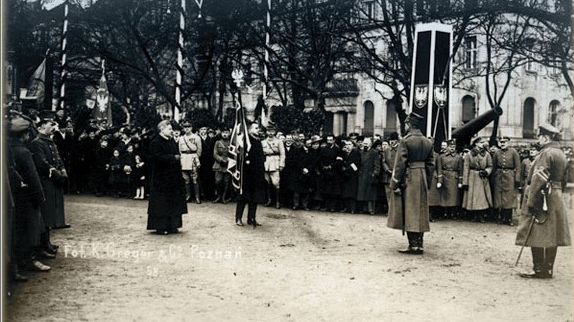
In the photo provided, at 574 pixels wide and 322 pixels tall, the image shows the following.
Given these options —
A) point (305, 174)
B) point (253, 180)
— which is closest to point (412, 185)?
point (253, 180)

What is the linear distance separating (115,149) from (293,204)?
468 cm

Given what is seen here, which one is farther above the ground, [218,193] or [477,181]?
[477,181]

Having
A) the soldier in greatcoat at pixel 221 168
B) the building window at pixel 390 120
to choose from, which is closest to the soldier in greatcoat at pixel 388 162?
the soldier in greatcoat at pixel 221 168

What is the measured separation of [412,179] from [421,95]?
19.4 ft

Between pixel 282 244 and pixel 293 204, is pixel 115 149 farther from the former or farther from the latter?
pixel 282 244

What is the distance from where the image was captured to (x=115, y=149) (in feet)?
52.5

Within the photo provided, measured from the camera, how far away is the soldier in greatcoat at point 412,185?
30.9 feet

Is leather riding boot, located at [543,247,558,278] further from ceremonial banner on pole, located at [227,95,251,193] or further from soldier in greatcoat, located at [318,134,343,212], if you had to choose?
soldier in greatcoat, located at [318,134,343,212]

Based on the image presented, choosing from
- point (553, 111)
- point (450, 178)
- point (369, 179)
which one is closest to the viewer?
point (450, 178)

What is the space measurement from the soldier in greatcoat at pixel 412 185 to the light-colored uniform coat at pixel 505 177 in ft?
15.5

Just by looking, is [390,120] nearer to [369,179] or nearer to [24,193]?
[369,179]

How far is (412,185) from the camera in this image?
948cm

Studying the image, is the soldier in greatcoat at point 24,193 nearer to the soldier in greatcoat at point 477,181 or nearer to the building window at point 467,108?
the soldier in greatcoat at point 477,181

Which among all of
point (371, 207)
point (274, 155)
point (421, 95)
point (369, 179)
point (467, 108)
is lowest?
point (371, 207)
